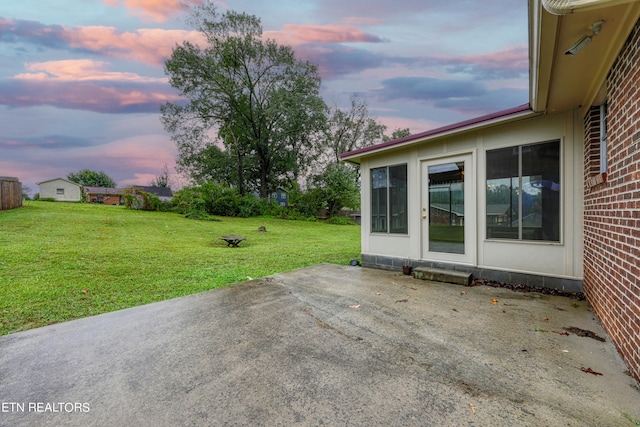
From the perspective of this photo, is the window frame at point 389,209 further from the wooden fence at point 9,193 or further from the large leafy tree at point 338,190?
the wooden fence at point 9,193

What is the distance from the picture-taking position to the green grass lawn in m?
3.63

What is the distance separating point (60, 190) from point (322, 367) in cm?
5737

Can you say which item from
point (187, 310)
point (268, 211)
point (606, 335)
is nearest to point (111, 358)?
point (187, 310)

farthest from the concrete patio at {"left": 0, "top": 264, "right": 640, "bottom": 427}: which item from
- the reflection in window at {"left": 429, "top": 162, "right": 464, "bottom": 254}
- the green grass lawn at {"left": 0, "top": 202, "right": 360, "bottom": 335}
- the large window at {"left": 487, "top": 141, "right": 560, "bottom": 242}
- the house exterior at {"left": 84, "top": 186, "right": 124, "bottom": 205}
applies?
the house exterior at {"left": 84, "top": 186, "right": 124, "bottom": 205}

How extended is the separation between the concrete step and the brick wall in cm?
150

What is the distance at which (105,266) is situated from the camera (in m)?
5.67

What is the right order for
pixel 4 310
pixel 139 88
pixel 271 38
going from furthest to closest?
1. pixel 271 38
2. pixel 139 88
3. pixel 4 310

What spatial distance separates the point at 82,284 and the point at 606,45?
7098 millimetres

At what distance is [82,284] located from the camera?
14.7 feet

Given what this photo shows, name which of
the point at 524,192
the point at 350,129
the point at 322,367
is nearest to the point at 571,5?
the point at 322,367

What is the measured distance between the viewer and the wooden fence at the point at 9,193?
44.0 ft

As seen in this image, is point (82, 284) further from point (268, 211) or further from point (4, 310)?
point (268, 211)

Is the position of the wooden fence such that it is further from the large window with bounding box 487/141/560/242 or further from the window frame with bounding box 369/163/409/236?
the large window with bounding box 487/141/560/242

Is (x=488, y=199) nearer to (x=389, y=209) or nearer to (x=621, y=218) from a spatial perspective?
(x=389, y=209)
